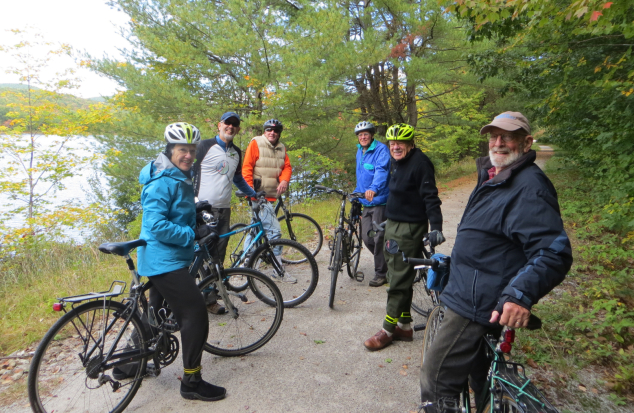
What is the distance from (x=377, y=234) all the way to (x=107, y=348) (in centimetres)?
325

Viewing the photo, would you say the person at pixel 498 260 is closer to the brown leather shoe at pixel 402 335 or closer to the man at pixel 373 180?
the brown leather shoe at pixel 402 335

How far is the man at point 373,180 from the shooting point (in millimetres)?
4660

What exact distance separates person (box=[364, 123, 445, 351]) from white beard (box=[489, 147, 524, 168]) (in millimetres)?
1443

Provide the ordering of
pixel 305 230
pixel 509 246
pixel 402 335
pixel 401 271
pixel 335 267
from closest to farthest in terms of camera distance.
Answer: pixel 509 246 < pixel 401 271 < pixel 402 335 < pixel 335 267 < pixel 305 230

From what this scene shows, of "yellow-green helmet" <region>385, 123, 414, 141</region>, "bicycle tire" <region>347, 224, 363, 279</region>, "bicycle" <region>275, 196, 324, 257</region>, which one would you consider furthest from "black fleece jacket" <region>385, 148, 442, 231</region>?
"bicycle" <region>275, 196, 324, 257</region>

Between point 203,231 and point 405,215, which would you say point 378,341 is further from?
point 203,231

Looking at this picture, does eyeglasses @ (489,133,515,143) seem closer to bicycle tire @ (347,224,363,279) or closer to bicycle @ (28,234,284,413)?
bicycle @ (28,234,284,413)

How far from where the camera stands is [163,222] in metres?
2.55

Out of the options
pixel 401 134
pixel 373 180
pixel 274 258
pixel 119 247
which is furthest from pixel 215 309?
pixel 401 134

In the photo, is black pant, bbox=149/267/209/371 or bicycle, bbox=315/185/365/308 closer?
black pant, bbox=149/267/209/371

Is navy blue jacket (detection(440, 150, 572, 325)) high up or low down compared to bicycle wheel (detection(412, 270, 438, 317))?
up

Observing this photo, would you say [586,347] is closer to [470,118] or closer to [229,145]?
[229,145]

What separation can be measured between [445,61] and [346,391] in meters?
11.7

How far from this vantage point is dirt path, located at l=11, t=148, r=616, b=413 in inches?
109
